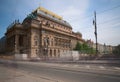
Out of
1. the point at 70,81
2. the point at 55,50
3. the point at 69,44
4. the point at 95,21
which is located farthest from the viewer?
the point at 69,44

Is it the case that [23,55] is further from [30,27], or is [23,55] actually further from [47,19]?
[47,19]

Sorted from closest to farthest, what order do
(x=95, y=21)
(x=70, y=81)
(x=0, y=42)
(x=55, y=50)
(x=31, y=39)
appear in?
(x=70, y=81) → (x=95, y=21) → (x=31, y=39) → (x=55, y=50) → (x=0, y=42)

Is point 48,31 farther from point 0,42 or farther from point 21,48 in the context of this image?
point 0,42

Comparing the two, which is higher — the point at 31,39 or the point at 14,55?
the point at 31,39

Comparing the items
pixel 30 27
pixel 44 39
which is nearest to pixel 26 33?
pixel 30 27

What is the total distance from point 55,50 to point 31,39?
15.9 metres

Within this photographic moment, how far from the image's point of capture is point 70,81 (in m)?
10.3

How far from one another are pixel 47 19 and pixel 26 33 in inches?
607

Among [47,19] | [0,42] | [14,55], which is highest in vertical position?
[47,19]

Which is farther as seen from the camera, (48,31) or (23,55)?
(48,31)

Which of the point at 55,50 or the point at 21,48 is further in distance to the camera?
the point at 55,50

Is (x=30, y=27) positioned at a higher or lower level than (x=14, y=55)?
higher

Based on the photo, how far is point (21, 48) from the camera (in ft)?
217

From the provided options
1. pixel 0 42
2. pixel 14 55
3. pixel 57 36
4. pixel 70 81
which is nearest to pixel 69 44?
pixel 57 36
